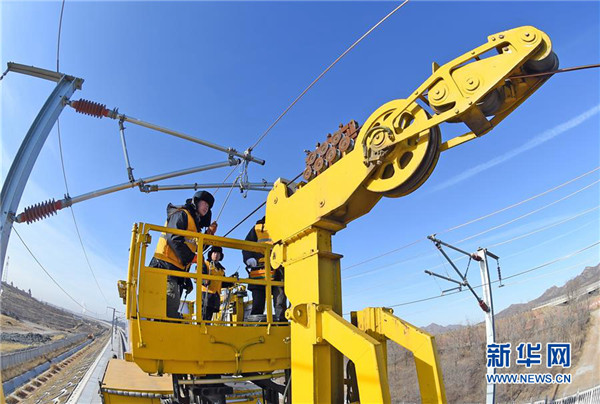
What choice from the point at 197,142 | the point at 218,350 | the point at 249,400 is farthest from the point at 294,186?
the point at 197,142

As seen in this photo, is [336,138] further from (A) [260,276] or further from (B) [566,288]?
(B) [566,288]

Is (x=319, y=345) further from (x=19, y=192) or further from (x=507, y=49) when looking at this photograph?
(x=19, y=192)

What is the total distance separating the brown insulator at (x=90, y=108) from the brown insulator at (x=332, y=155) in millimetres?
4502

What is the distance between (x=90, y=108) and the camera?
601 cm

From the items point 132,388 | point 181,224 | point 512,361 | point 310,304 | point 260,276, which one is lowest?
point 512,361

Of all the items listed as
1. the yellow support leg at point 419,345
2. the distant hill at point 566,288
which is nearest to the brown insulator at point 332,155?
the yellow support leg at point 419,345

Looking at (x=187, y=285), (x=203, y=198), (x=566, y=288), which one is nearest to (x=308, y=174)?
(x=203, y=198)

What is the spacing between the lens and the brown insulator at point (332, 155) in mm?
3133

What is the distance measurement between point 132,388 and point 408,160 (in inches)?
201

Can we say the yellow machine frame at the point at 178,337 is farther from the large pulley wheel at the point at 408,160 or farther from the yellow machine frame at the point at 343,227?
the large pulley wheel at the point at 408,160

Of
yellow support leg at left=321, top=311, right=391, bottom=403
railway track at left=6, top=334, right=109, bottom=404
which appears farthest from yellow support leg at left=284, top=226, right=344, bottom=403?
railway track at left=6, top=334, right=109, bottom=404

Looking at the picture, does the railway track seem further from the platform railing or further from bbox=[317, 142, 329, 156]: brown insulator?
bbox=[317, 142, 329, 156]: brown insulator

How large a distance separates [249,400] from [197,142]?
212 inches

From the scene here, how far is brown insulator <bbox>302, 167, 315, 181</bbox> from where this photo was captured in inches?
131
